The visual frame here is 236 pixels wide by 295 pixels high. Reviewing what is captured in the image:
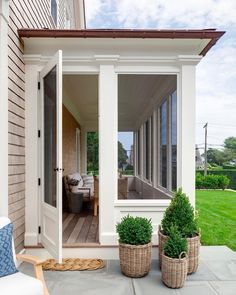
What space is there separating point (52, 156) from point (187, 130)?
1.93 m

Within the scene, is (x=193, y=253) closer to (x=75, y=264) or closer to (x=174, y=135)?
(x=75, y=264)

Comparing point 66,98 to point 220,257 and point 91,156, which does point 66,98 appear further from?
point 91,156

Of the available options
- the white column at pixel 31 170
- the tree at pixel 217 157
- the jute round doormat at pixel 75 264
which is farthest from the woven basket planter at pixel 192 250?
the tree at pixel 217 157

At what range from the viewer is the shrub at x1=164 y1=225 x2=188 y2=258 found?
3.37 m

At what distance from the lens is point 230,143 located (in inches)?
1827

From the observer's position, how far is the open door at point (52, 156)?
3574 millimetres

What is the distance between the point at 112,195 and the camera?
168 inches

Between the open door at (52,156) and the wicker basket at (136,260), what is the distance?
31.5 inches

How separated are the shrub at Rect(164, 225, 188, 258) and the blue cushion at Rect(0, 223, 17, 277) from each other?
1.66 metres

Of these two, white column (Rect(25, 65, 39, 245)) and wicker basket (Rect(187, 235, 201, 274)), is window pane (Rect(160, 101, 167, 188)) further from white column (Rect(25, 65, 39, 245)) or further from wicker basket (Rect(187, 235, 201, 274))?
white column (Rect(25, 65, 39, 245))

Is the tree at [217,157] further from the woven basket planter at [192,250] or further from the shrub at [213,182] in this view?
the woven basket planter at [192,250]

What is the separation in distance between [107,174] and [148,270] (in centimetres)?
137

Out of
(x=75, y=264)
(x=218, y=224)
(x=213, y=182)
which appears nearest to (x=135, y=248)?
(x=75, y=264)

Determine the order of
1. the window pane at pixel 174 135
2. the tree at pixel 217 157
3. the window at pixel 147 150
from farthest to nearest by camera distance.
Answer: the tree at pixel 217 157
the window at pixel 147 150
the window pane at pixel 174 135
